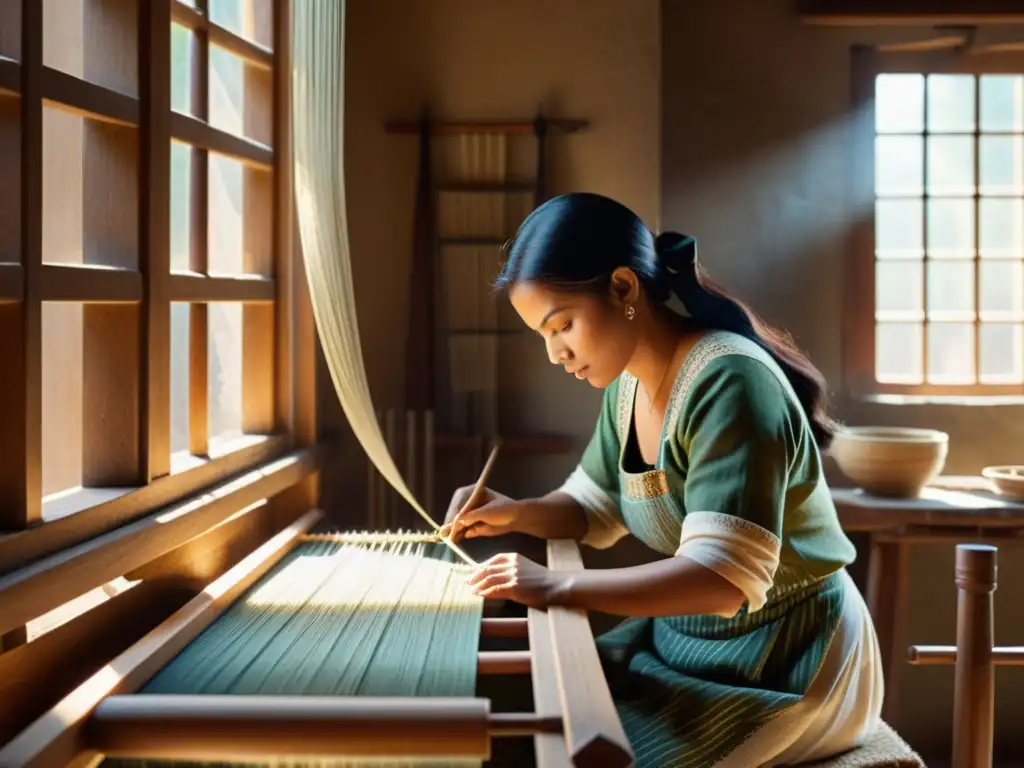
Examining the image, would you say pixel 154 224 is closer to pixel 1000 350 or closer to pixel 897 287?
pixel 897 287

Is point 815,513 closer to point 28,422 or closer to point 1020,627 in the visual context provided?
point 28,422

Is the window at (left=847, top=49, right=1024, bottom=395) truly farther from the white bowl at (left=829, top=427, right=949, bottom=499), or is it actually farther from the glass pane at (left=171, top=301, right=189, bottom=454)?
the glass pane at (left=171, top=301, right=189, bottom=454)

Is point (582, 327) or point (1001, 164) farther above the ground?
point (1001, 164)

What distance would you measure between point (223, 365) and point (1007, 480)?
2.58 meters

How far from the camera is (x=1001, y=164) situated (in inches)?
162

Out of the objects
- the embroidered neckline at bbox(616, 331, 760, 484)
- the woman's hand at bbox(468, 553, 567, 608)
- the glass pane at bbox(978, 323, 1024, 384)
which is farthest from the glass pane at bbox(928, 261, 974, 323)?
the woman's hand at bbox(468, 553, 567, 608)

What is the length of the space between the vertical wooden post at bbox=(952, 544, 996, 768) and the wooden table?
1.13 meters

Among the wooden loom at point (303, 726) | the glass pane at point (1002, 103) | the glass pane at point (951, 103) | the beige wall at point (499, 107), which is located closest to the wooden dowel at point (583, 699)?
the wooden loom at point (303, 726)

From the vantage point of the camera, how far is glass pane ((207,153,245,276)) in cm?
365

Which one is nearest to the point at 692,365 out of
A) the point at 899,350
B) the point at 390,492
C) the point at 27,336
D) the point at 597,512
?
the point at 597,512

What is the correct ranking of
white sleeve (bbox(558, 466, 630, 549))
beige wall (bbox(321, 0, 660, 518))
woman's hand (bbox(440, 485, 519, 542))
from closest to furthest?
woman's hand (bbox(440, 485, 519, 542))
white sleeve (bbox(558, 466, 630, 549))
beige wall (bbox(321, 0, 660, 518))

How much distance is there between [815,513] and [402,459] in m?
1.69

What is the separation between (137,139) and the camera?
2.01 metres

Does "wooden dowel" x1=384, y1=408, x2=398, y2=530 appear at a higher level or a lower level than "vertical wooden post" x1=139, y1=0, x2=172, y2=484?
lower
